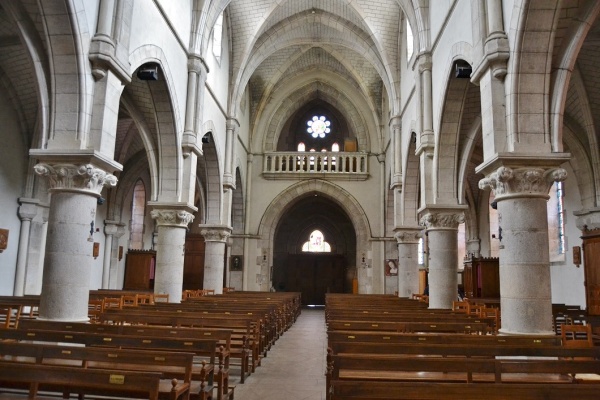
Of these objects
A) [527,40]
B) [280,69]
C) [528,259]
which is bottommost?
[528,259]

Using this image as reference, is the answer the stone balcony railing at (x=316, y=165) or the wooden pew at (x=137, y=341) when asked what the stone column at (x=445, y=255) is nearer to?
the wooden pew at (x=137, y=341)

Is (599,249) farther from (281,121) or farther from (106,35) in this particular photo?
(281,121)

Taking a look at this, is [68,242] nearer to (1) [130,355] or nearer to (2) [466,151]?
(1) [130,355]

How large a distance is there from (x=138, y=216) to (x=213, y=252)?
7369mm

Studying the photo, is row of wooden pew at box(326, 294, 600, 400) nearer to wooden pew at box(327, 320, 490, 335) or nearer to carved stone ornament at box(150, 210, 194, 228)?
wooden pew at box(327, 320, 490, 335)

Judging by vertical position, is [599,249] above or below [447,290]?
above

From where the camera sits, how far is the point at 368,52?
2141 centimetres

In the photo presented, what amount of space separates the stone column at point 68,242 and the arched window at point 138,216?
16.4m

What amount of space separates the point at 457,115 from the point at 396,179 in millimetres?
6794

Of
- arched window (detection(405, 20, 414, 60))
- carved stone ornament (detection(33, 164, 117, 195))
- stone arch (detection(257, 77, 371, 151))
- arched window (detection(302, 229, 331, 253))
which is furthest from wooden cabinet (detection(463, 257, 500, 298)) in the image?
carved stone ornament (detection(33, 164, 117, 195))

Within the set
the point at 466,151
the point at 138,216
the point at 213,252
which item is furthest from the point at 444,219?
the point at 138,216

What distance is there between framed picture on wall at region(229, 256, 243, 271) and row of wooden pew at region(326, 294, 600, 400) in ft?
57.6

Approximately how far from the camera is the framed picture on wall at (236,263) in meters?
25.4

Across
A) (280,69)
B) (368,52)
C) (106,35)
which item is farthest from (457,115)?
(280,69)
